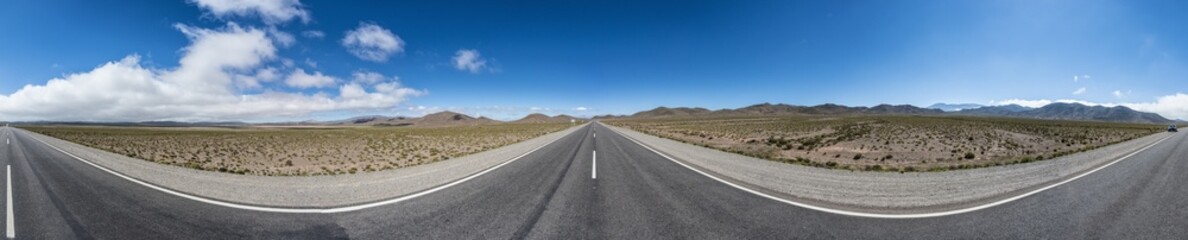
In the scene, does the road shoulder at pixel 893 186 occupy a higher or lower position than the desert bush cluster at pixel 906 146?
higher

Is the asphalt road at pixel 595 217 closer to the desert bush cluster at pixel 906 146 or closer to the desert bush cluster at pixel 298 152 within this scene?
the desert bush cluster at pixel 906 146

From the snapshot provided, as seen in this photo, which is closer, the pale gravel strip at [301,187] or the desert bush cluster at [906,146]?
the pale gravel strip at [301,187]

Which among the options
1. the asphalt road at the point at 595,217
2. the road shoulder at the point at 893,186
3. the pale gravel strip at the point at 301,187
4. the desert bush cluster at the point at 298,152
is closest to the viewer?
the asphalt road at the point at 595,217

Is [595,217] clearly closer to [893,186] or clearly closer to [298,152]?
[893,186]

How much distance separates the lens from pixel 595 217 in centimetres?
611

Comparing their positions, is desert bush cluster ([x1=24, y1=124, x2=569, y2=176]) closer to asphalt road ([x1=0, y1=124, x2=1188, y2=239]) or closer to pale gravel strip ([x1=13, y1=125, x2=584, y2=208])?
pale gravel strip ([x1=13, y1=125, x2=584, y2=208])

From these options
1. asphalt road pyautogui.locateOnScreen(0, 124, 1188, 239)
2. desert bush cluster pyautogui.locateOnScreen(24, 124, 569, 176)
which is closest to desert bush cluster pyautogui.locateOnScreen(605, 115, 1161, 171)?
asphalt road pyautogui.locateOnScreen(0, 124, 1188, 239)

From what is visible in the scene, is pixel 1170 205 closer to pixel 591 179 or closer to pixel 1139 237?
pixel 1139 237

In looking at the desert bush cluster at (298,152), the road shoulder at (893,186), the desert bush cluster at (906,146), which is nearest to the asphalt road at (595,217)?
the road shoulder at (893,186)

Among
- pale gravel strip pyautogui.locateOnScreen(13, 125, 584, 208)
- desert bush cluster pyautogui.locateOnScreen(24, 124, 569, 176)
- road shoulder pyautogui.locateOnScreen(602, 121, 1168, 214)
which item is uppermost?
pale gravel strip pyautogui.locateOnScreen(13, 125, 584, 208)

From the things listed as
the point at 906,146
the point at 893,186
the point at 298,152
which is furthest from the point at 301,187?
the point at 906,146

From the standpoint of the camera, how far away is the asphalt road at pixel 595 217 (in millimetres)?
5379

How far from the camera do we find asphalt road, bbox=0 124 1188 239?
538 cm

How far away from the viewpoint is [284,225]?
6027mm
